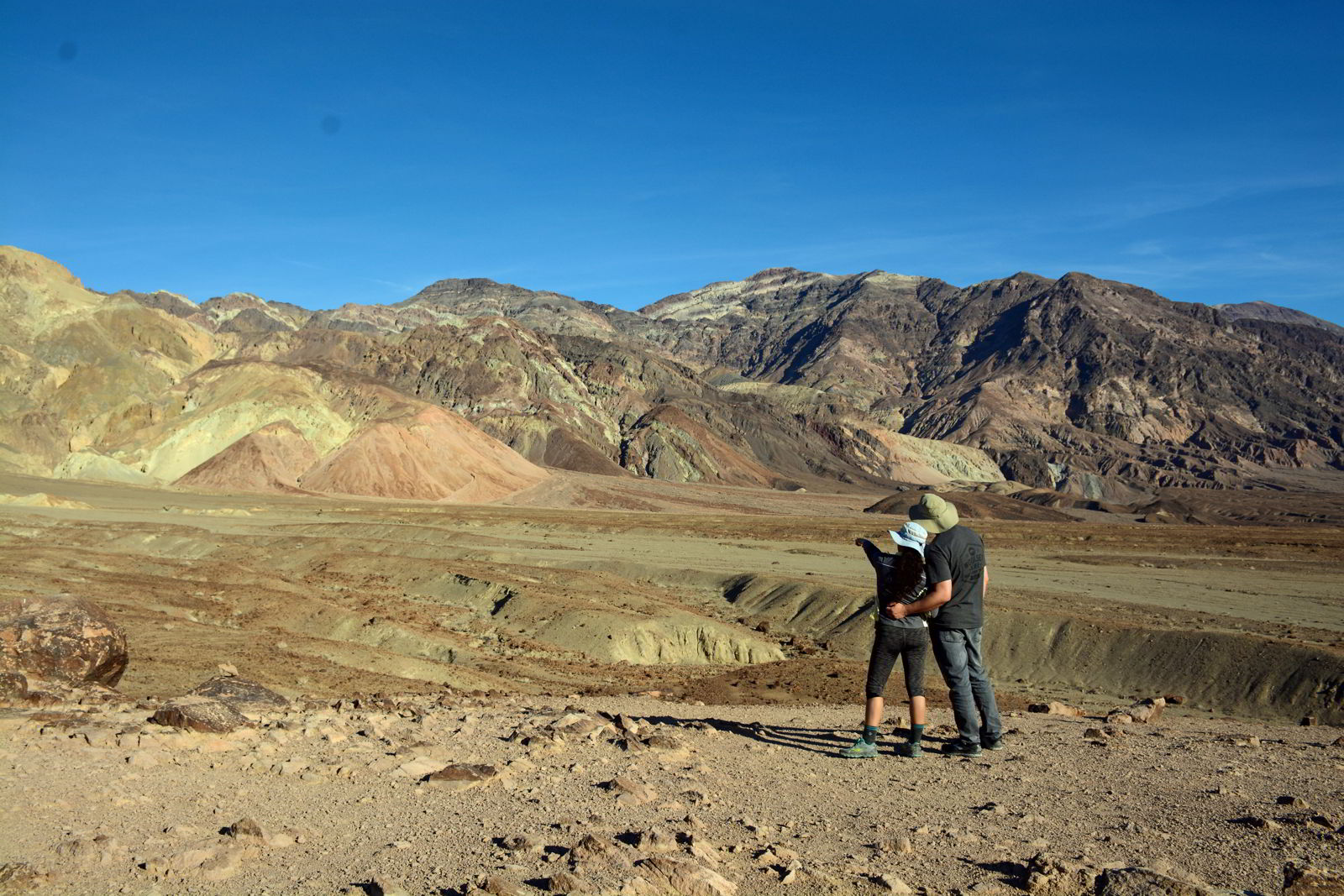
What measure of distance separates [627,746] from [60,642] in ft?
22.9

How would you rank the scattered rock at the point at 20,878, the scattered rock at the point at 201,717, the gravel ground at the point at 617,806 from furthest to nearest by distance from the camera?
the scattered rock at the point at 201,717, the gravel ground at the point at 617,806, the scattered rock at the point at 20,878

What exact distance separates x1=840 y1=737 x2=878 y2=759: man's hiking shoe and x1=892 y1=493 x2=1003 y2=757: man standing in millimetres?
613

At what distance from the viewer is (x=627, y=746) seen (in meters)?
8.14

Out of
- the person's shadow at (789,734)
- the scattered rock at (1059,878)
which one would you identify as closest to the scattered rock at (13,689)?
the person's shadow at (789,734)

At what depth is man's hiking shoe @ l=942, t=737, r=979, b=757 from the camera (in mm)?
7895

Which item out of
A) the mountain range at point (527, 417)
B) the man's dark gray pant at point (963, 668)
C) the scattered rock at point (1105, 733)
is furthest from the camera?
the mountain range at point (527, 417)

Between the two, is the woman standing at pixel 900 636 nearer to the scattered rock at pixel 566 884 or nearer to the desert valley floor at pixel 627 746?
the desert valley floor at pixel 627 746

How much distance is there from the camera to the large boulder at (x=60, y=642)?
10.4 m

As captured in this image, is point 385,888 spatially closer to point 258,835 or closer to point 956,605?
point 258,835

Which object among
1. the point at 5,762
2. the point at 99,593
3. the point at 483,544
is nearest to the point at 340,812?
the point at 5,762

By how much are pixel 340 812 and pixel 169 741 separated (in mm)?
2217

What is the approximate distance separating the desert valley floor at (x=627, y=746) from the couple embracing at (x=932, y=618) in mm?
402

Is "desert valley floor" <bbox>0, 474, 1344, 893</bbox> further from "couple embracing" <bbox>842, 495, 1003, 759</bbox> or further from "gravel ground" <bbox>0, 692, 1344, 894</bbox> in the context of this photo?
"couple embracing" <bbox>842, 495, 1003, 759</bbox>

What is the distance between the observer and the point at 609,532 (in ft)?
190
